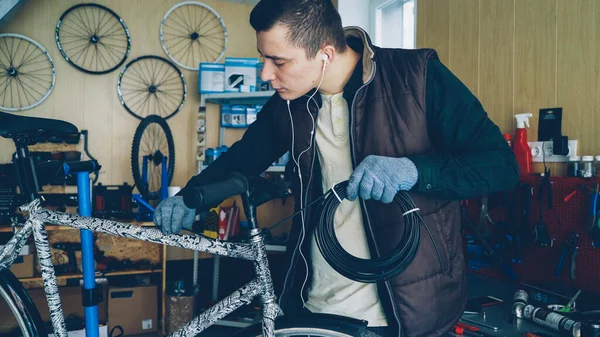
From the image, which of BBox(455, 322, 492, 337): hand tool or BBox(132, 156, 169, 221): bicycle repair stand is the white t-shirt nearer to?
BBox(455, 322, 492, 337): hand tool

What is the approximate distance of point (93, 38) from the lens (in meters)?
4.25

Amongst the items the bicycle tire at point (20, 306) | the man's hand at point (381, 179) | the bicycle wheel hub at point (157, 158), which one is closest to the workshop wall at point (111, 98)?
the bicycle wheel hub at point (157, 158)

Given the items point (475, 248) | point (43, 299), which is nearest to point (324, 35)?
point (475, 248)

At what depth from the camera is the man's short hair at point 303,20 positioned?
121 cm

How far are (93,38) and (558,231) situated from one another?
3.87 metres

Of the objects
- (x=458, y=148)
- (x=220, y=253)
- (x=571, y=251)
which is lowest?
(x=571, y=251)

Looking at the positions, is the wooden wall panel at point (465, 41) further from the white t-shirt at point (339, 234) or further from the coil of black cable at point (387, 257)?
the coil of black cable at point (387, 257)

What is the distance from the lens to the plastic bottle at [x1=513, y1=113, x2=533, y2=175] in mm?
2431

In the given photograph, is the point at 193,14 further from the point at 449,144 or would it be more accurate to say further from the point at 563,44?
the point at 449,144

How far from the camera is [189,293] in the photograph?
3477mm

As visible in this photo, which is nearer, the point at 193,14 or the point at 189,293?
the point at 189,293

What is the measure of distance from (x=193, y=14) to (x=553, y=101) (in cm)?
340

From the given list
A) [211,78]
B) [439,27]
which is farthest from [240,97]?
[439,27]

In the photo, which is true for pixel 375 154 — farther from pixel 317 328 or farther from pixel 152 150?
pixel 152 150
